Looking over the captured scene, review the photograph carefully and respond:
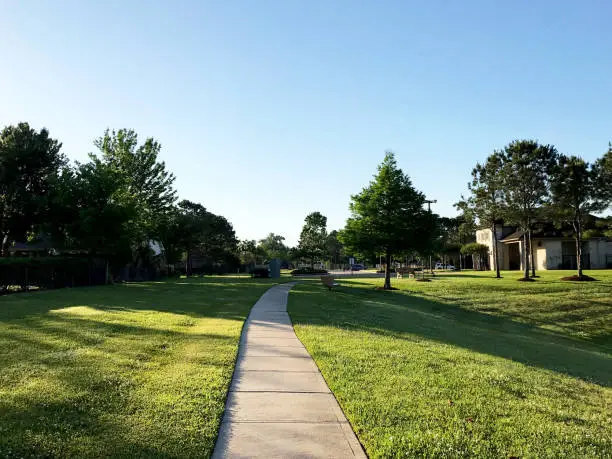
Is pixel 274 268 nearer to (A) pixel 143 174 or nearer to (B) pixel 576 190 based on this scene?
(A) pixel 143 174

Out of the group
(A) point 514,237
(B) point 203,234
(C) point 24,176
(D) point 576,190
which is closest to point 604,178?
(D) point 576,190

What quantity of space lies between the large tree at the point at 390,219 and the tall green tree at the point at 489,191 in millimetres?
10865

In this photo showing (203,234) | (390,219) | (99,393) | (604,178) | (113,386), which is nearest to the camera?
(99,393)

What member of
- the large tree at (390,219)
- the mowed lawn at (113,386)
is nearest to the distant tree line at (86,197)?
the large tree at (390,219)

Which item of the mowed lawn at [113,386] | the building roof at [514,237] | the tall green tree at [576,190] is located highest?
the tall green tree at [576,190]

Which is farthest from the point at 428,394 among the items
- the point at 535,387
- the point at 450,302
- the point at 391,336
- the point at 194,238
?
the point at 194,238

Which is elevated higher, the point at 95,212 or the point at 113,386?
the point at 95,212

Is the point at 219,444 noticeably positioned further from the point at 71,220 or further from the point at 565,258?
the point at 565,258

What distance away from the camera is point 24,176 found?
131 feet

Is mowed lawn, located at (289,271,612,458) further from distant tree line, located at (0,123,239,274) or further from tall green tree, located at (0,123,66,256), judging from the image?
tall green tree, located at (0,123,66,256)

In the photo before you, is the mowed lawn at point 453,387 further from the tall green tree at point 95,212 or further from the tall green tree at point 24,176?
the tall green tree at point 24,176

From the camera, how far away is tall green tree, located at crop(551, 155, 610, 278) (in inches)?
1362

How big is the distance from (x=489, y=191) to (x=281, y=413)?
37.3m

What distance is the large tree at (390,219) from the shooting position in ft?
97.6
